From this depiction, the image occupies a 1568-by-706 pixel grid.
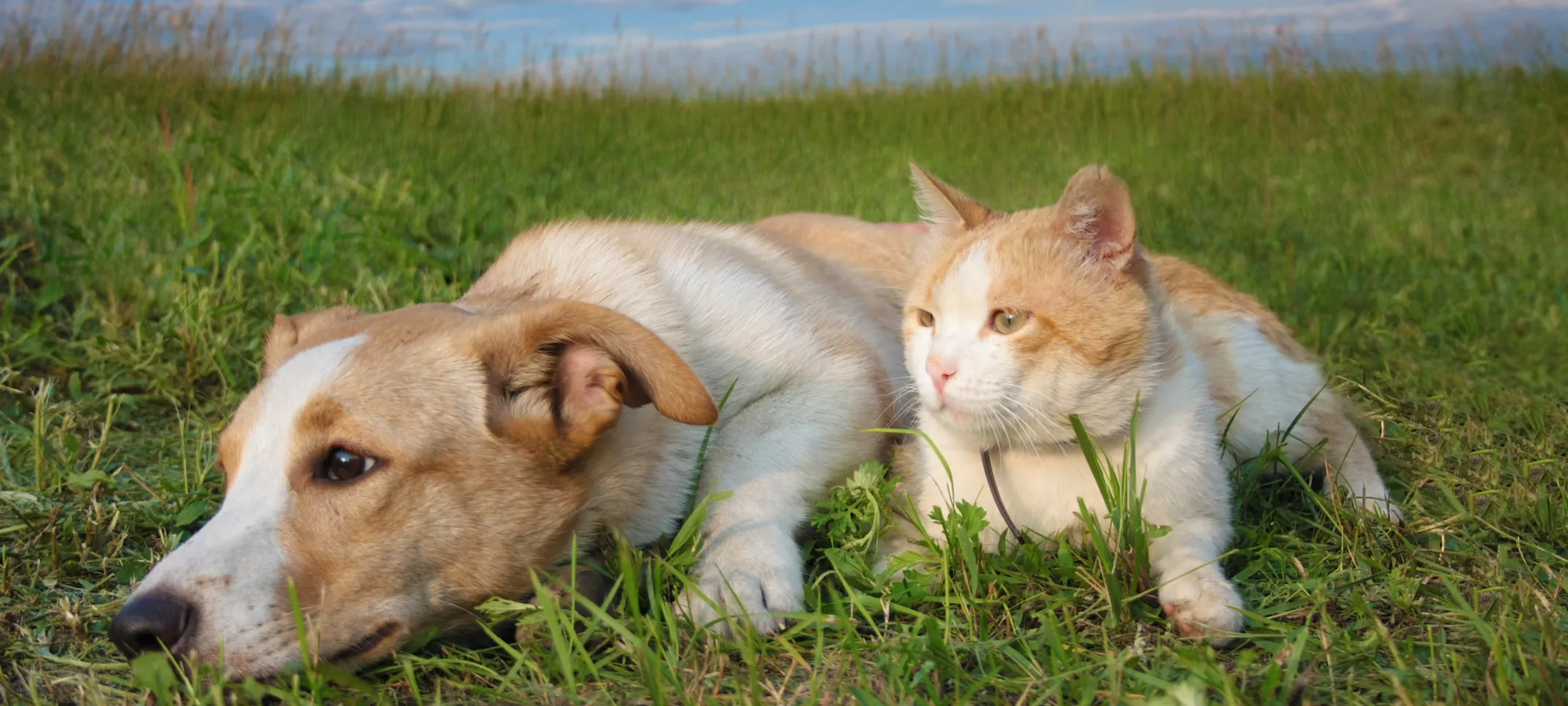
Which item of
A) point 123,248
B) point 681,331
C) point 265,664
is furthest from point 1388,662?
point 123,248

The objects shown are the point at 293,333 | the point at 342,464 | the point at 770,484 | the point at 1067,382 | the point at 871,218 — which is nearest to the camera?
the point at 342,464

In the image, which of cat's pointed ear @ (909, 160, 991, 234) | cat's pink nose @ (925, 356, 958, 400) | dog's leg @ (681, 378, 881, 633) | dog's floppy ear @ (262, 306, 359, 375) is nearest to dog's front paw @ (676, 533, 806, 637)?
dog's leg @ (681, 378, 881, 633)

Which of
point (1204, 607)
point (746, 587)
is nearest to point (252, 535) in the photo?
point (746, 587)

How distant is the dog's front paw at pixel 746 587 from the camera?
2604 millimetres

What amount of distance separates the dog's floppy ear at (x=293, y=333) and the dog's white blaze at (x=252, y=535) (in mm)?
228

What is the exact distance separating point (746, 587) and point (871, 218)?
14.2 ft

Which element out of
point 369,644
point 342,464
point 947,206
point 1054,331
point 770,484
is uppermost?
point 947,206

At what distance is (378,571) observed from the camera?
8.16 feet

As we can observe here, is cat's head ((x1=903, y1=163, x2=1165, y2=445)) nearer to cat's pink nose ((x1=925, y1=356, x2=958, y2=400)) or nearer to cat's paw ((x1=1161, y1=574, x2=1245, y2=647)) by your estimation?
cat's pink nose ((x1=925, y1=356, x2=958, y2=400))

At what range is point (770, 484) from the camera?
3137mm

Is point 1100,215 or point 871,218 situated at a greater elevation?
point 1100,215

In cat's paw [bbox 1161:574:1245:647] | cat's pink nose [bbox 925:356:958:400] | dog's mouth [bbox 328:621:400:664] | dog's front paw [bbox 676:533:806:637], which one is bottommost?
dog's mouth [bbox 328:621:400:664]

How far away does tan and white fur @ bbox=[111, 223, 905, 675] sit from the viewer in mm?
2395

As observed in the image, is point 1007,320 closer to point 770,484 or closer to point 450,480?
point 770,484
